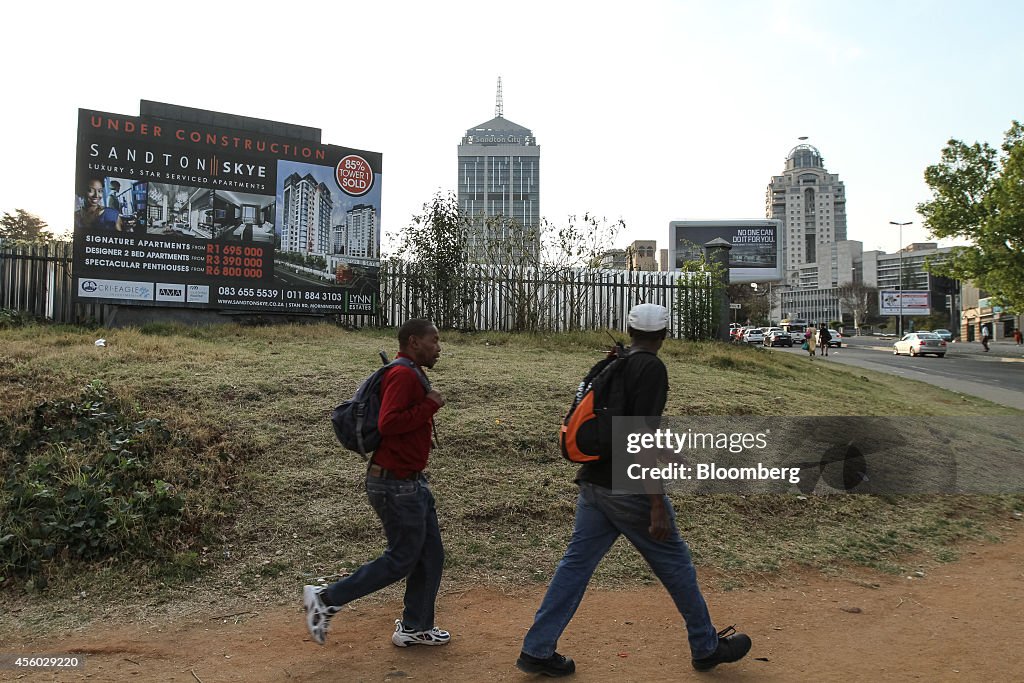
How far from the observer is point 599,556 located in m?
3.55

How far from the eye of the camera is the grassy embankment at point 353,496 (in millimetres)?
5062

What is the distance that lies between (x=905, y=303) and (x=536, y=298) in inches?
2757

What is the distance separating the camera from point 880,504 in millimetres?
6816

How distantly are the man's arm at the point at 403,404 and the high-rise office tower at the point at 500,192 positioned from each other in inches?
509

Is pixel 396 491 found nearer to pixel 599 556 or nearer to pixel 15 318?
pixel 599 556

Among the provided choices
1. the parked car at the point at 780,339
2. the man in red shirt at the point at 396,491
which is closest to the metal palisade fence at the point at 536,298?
the man in red shirt at the point at 396,491

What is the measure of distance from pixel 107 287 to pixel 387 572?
11.4 metres

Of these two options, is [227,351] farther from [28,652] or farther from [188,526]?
[28,652]

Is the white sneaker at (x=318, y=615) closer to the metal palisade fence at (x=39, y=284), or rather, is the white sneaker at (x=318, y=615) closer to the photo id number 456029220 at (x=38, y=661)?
the photo id number 456029220 at (x=38, y=661)

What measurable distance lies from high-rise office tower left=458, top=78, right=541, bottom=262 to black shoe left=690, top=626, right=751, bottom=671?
13311 mm

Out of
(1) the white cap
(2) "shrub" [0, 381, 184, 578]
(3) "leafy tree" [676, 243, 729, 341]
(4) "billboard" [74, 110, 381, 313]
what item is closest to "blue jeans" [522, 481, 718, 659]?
(1) the white cap

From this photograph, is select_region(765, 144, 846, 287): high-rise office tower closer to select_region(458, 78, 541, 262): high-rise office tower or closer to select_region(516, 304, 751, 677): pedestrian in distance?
select_region(458, 78, 541, 262): high-rise office tower

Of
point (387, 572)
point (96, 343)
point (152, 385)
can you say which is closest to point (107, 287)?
point (96, 343)

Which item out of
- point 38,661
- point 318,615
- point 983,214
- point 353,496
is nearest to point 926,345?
point 983,214
